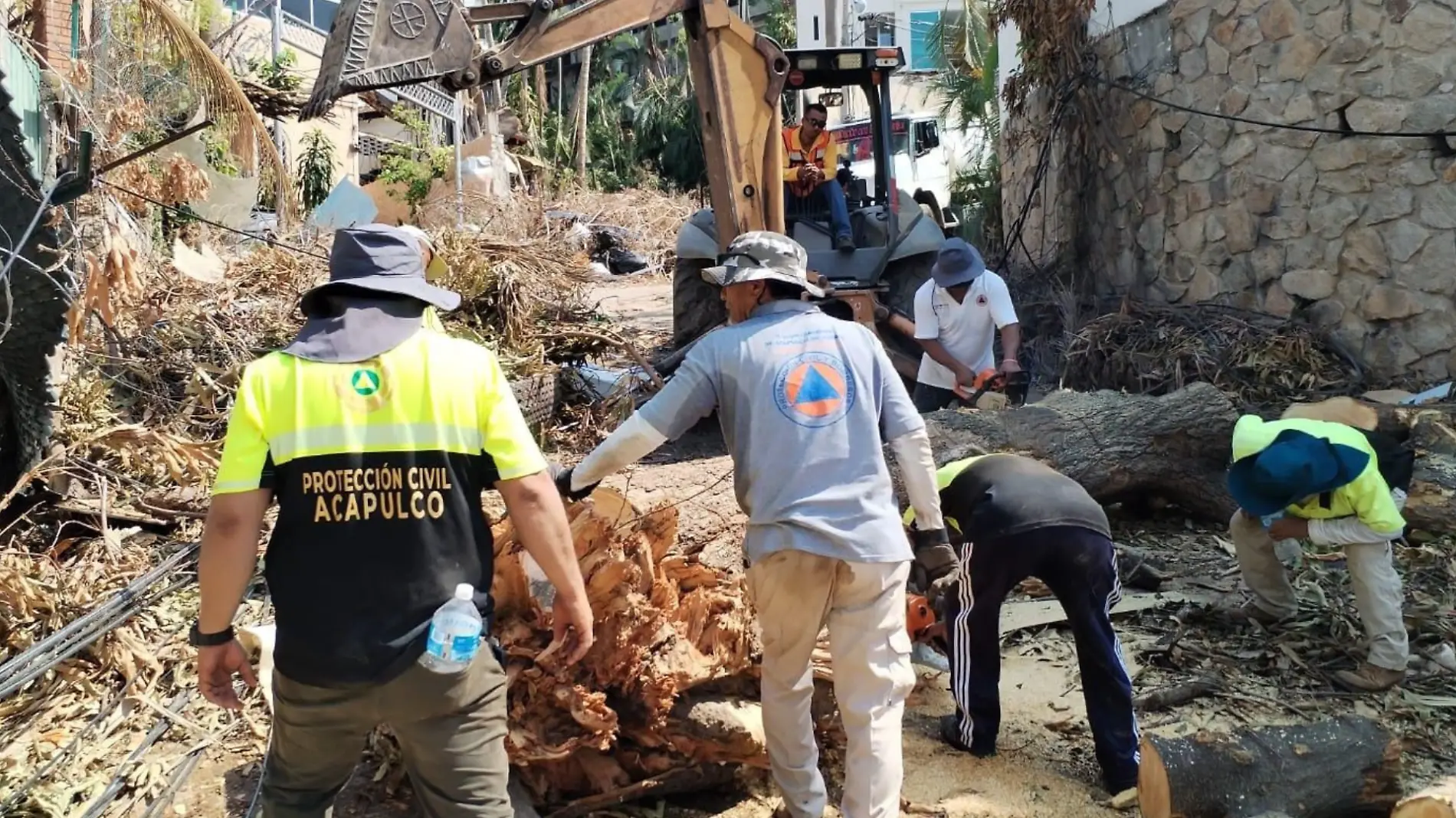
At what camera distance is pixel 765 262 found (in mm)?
3422

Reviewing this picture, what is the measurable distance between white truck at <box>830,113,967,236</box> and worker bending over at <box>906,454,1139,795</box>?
9.18 metres

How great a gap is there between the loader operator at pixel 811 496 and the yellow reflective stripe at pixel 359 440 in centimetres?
Result: 76

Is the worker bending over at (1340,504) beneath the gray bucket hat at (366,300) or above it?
beneath

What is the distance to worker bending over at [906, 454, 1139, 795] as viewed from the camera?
3625mm

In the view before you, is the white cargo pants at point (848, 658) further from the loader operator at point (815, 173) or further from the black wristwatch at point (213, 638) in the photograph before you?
the loader operator at point (815, 173)

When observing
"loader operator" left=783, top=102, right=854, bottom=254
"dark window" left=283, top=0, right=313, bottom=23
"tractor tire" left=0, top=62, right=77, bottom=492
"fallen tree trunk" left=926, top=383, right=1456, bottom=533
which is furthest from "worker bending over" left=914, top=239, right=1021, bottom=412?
"dark window" left=283, top=0, right=313, bottom=23

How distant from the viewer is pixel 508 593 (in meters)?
3.49

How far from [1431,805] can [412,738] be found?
2510 mm

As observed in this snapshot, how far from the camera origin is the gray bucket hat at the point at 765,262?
11.1 ft

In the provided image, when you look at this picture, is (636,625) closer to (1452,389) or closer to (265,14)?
(1452,389)

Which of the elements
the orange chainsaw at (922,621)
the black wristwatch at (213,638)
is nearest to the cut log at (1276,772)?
the orange chainsaw at (922,621)

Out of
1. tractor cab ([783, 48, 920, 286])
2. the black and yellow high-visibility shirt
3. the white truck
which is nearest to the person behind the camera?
the black and yellow high-visibility shirt

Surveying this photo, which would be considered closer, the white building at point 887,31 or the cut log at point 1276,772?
the cut log at point 1276,772

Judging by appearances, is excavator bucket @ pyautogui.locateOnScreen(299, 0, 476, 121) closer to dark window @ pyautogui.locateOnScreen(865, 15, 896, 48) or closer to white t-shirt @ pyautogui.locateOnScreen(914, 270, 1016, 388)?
white t-shirt @ pyautogui.locateOnScreen(914, 270, 1016, 388)
